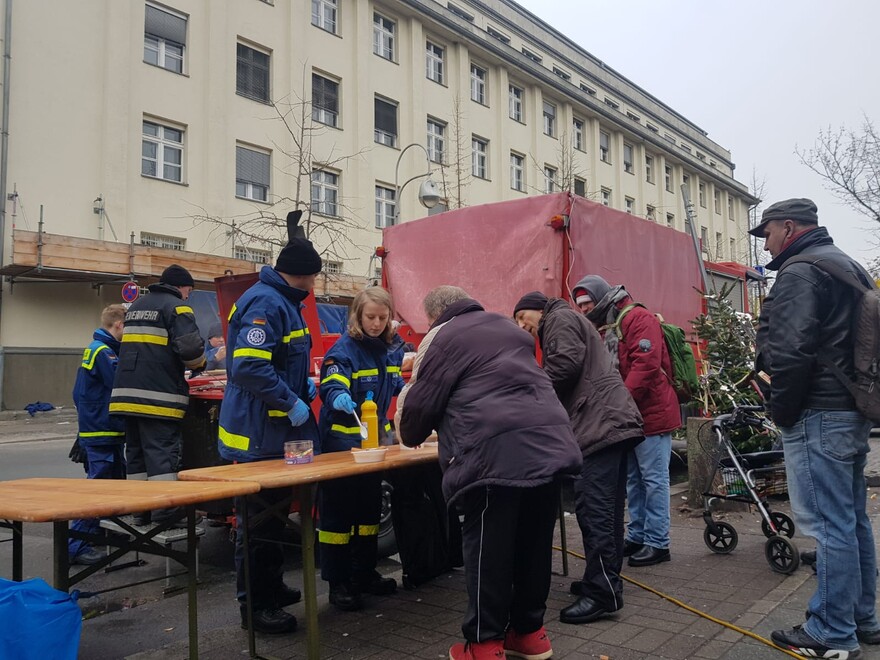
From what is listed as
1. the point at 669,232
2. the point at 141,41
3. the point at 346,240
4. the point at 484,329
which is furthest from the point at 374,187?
the point at 484,329

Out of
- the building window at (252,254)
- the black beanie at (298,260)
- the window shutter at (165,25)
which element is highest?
the window shutter at (165,25)

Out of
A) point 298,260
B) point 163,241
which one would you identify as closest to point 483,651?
point 298,260

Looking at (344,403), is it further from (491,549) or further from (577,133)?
(577,133)

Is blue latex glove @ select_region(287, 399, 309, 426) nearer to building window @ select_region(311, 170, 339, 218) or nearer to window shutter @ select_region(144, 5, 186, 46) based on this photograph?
window shutter @ select_region(144, 5, 186, 46)

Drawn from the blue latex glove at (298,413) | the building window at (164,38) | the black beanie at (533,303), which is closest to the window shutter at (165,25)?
the building window at (164,38)

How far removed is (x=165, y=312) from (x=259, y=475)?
2529 millimetres

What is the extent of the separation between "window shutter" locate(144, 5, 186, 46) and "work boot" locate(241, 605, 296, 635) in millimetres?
20520

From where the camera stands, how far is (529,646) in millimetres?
3576

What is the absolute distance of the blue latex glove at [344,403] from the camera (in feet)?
14.4

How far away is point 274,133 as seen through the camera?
23438 millimetres

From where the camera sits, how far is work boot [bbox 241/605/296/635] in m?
4.02

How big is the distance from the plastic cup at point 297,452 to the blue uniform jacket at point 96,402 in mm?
2466

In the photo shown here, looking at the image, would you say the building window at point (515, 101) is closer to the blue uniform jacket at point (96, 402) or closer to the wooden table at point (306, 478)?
the blue uniform jacket at point (96, 402)

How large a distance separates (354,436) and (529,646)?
1.72m
